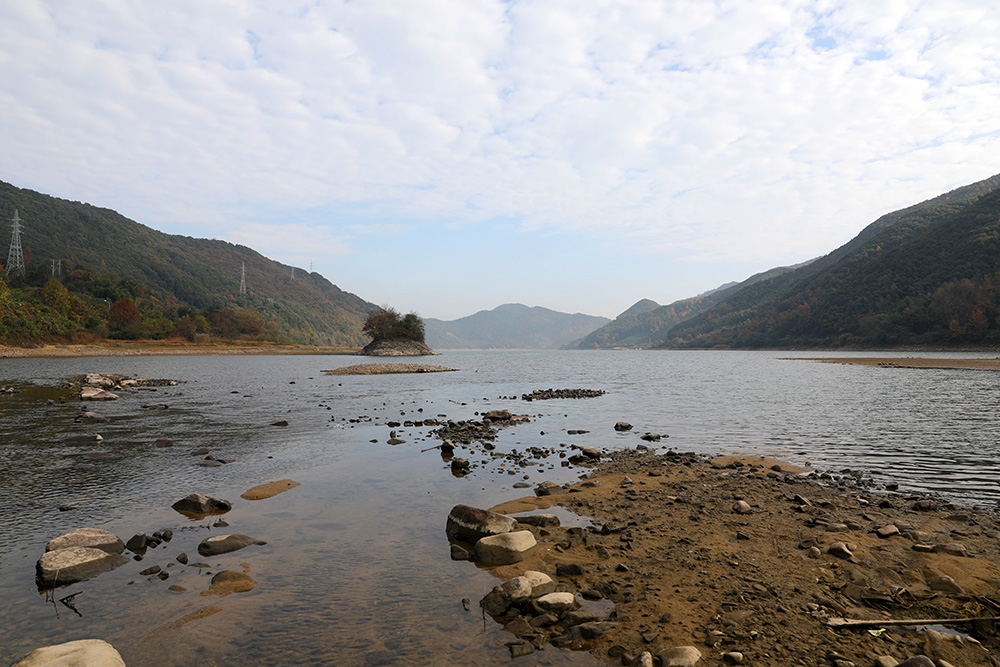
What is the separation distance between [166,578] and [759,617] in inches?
430

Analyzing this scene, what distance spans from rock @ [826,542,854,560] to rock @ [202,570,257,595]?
1148 cm

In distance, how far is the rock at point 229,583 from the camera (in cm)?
882

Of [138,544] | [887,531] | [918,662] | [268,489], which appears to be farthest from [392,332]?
[918,662]

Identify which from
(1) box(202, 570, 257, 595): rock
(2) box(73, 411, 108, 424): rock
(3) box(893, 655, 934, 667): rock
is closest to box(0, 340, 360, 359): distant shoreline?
(2) box(73, 411, 108, 424): rock

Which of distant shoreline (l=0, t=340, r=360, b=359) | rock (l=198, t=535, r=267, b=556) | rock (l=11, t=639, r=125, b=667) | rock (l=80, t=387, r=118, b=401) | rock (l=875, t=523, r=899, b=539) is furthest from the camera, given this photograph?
distant shoreline (l=0, t=340, r=360, b=359)

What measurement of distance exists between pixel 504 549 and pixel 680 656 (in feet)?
15.0

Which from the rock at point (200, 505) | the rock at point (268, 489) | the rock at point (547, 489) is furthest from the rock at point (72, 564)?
the rock at point (547, 489)

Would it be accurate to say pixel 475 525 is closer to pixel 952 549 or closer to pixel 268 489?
pixel 268 489

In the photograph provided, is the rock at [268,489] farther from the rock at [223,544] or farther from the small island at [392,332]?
the small island at [392,332]

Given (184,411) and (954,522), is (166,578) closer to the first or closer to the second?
(954,522)

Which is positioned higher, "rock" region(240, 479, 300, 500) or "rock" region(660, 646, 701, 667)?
"rock" region(660, 646, 701, 667)

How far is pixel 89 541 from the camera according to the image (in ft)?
33.8

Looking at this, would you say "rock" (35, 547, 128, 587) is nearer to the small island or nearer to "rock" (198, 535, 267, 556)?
"rock" (198, 535, 267, 556)

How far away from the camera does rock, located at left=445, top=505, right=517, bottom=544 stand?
11180 mm
